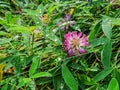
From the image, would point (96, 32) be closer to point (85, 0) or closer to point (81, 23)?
point (81, 23)

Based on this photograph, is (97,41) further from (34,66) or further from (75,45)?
(34,66)

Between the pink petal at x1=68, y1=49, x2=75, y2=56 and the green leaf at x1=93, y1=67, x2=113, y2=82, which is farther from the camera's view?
the pink petal at x1=68, y1=49, x2=75, y2=56

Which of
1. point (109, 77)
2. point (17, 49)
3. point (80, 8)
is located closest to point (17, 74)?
point (17, 49)

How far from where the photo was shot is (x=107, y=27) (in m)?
1.02

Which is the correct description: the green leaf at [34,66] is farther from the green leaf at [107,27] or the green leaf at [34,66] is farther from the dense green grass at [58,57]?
the green leaf at [107,27]

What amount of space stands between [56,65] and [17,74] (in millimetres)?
112

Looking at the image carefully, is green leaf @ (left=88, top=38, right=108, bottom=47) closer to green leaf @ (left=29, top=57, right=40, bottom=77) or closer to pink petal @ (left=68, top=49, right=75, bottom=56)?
pink petal @ (left=68, top=49, right=75, bottom=56)

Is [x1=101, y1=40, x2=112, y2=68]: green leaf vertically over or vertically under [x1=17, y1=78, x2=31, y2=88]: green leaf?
over

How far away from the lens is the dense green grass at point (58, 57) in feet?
3.11

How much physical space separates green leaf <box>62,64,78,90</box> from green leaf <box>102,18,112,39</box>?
14 centimetres

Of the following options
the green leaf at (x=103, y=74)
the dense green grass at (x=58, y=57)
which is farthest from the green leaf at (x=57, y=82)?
the green leaf at (x=103, y=74)

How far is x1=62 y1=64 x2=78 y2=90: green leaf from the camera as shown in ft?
3.00

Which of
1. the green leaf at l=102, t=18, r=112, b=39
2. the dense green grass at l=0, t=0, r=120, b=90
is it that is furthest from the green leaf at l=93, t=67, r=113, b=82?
the green leaf at l=102, t=18, r=112, b=39

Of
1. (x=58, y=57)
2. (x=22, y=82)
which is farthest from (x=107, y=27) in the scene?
(x=22, y=82)
